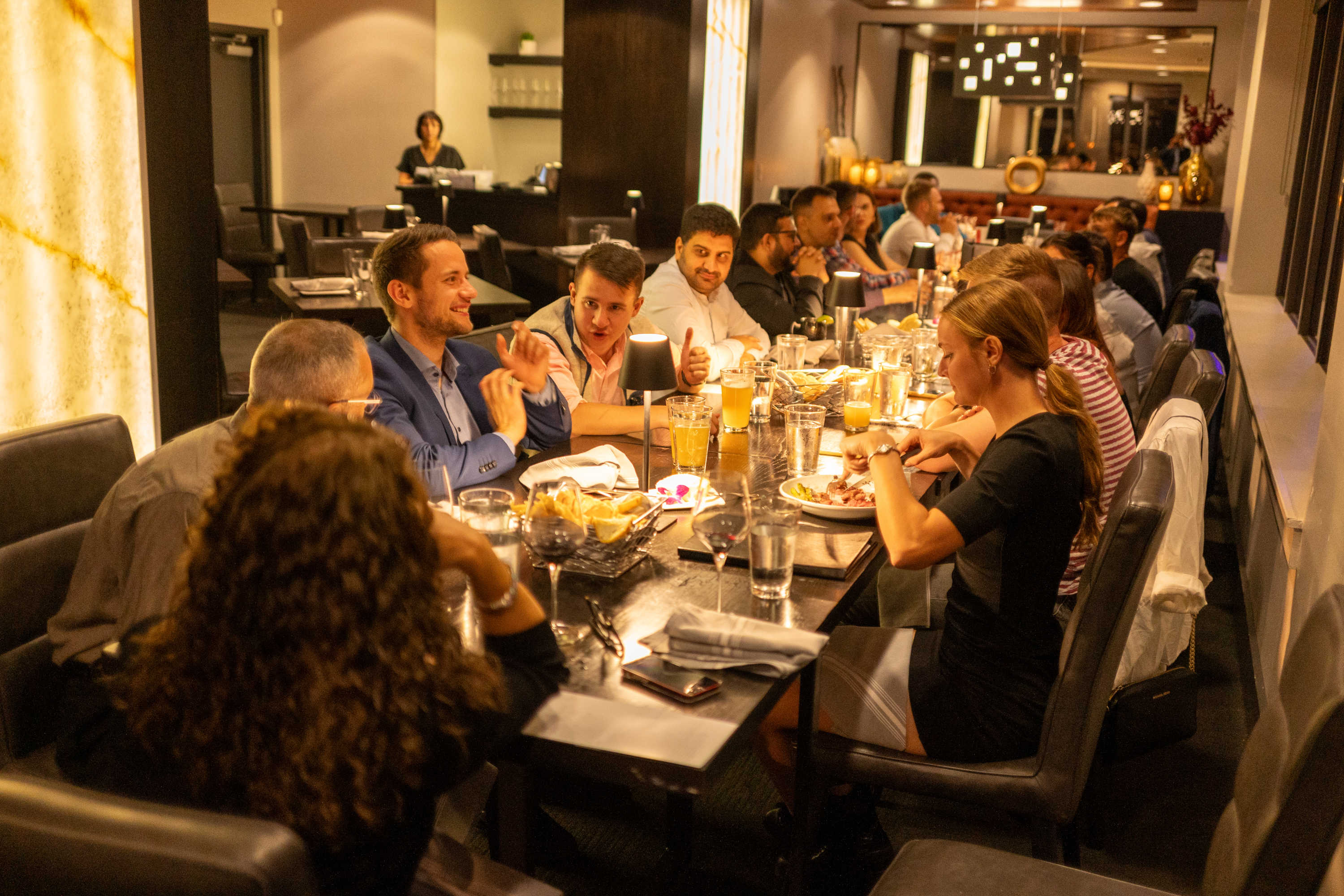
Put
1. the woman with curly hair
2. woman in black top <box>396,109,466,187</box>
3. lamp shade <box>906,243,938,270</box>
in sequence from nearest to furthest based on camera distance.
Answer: the woman with curly hair, lamp shade <box>906,243,938,270</box>, woman in black top <box>396,109,466,187</box>

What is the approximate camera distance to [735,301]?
451cm

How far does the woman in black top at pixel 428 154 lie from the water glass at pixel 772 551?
27.1 ft

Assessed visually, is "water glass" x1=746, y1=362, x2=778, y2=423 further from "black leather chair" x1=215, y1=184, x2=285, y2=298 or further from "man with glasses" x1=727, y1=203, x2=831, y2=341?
"black leather chair" x1=215, y1=184, x2=285, y2=298

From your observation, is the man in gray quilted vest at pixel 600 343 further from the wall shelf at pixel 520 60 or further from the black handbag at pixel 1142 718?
the wall shelf at pixel 520 60

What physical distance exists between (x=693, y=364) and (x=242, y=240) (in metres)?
7.17

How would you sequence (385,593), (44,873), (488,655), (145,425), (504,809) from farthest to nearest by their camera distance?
(145,425), (504,809), (488,655), (385,593), (44,873)

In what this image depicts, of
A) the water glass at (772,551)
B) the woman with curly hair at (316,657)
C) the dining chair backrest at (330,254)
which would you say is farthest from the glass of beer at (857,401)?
the dining chair backrest at (330,254)

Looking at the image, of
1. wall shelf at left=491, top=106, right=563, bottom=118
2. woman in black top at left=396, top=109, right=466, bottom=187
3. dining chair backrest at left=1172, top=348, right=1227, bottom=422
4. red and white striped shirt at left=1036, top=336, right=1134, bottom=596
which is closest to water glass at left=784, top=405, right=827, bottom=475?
red and white striped shirt at left=1036, top=336, right=1134, bottom=596

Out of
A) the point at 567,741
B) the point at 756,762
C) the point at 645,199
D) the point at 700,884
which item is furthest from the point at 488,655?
the point at 645,199

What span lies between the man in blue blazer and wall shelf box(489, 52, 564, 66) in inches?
352

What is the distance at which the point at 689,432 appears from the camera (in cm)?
243

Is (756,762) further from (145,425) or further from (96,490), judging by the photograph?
(145,425)

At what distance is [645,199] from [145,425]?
5.22m

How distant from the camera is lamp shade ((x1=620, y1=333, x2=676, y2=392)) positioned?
2260 mm
